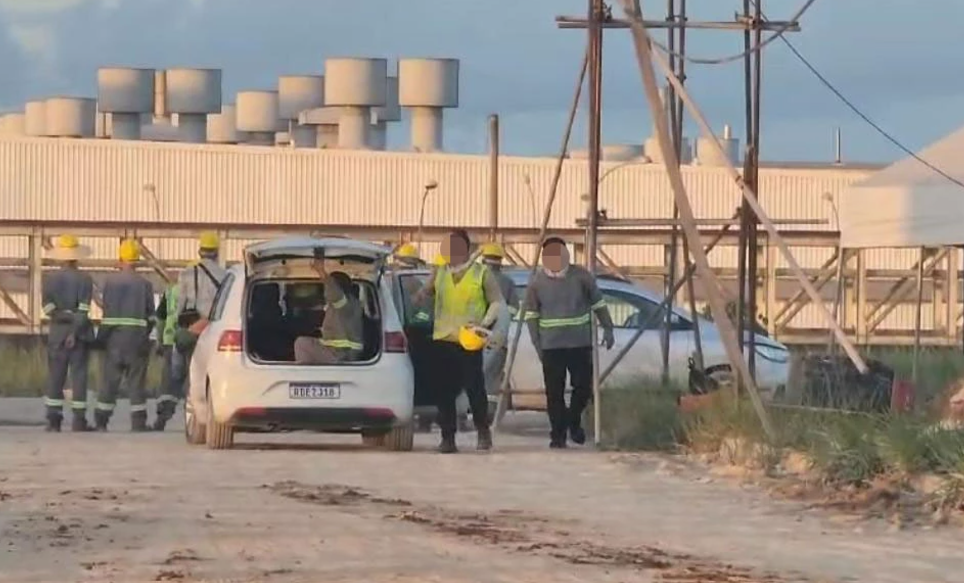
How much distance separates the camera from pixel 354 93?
59.0 meters

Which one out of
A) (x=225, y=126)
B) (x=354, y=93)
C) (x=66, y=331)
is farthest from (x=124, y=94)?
(x=66, y=331)

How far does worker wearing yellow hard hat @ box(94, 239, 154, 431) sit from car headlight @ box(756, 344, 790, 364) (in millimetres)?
6900

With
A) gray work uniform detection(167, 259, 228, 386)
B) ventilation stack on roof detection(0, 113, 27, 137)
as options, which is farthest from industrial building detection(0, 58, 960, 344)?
gray work uniform detection(167, 259, 228, 386)

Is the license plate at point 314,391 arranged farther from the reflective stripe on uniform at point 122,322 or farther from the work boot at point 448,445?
the reflective stripe on uniform at point 122,322

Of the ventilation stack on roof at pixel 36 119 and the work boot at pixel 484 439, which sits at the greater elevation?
the ventilation stack on roof at pixel 36 119

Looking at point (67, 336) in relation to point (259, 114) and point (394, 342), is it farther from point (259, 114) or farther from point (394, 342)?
point (259, 114)

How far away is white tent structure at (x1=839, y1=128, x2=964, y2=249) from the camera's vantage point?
69.3ft

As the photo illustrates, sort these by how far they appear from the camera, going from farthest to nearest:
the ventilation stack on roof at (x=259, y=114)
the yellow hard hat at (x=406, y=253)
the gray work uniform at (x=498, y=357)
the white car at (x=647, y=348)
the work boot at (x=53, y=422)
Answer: the ventilation stack on roof at (x=259, y=114), the yellow hard hat at (x=406, y=253), the white car at (x=647, y=348), the work boot at (x=53, y=422), the gray work uniform at (x=498, y=357)

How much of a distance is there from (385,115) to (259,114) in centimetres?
645

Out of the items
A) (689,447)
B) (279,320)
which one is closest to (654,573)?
(689,447)

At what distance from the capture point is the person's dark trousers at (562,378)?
1958cm

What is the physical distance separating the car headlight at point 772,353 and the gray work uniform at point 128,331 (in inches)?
272

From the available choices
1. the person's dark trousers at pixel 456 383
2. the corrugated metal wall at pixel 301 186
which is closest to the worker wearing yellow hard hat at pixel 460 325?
the person's dark trousers at pixel 456 383

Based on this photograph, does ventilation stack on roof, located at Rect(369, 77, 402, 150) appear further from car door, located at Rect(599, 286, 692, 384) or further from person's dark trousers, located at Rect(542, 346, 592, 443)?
person's dark trousers, located at Rect(542, 346, 592, 443)
